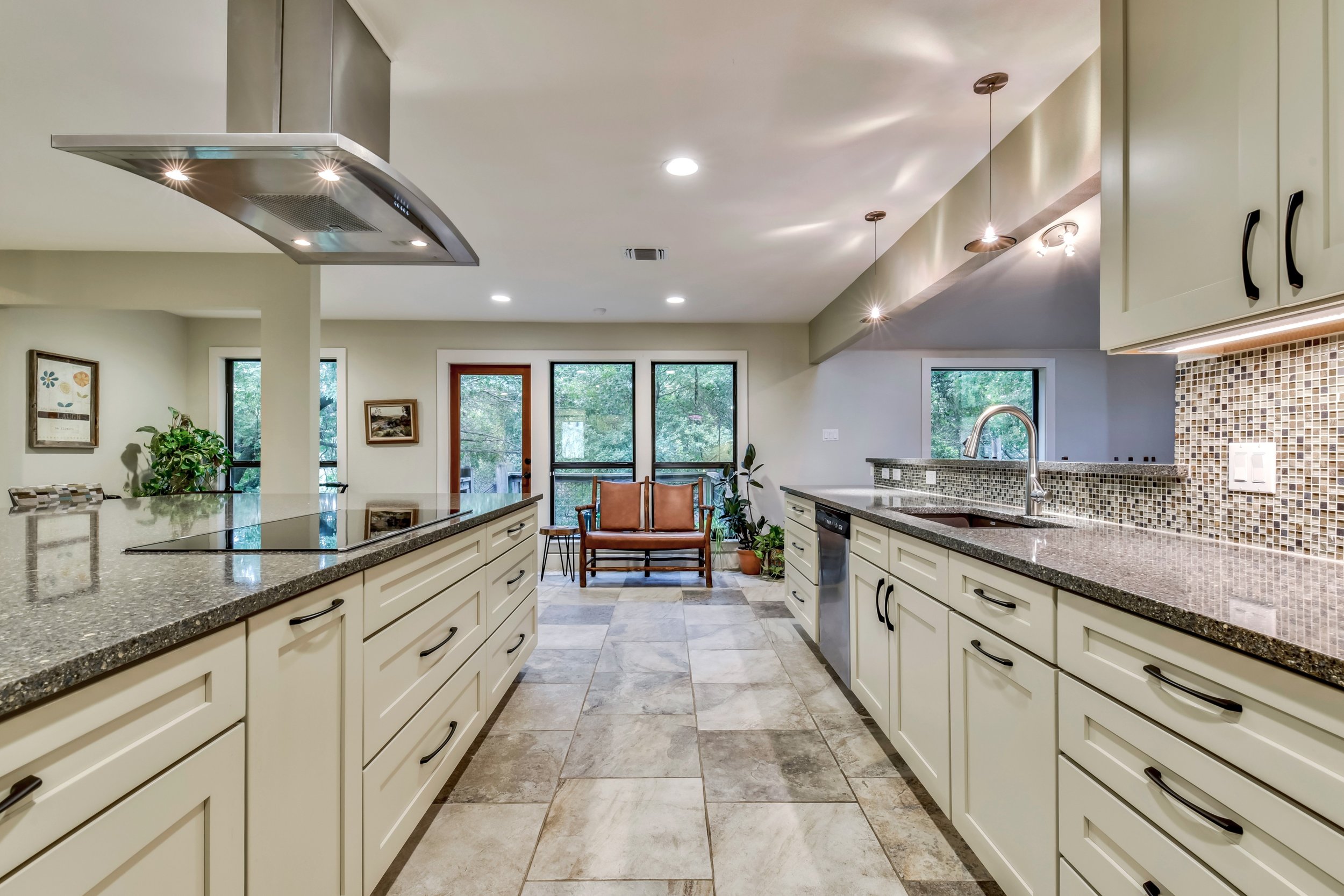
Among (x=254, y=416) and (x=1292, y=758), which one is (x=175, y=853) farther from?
(x=254, y=416)

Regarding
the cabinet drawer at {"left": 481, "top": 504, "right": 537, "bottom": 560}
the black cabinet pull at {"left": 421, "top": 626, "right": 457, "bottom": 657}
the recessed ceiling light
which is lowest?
the black cabinet pull at {"left": 421, "top": 626, "right": 457, "bottom": 657}

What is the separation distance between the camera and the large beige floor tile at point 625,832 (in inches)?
57.1

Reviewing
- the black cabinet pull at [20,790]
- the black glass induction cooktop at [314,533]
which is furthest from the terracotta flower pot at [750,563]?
the black cabinet pull at [20,790]

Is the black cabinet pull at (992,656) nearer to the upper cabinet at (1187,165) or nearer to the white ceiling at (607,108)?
the upper cabinet at (1187,165)

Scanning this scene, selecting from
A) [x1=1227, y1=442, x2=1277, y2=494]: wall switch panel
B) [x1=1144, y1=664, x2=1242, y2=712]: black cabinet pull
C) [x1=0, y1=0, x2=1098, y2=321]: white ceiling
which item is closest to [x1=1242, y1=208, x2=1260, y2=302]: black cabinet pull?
[x1=1227, y1=442, x2=1277, y2=494]: wall switch panel

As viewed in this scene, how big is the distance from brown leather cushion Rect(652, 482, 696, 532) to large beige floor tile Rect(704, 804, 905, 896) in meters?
3.25

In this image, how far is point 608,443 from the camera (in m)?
5.74

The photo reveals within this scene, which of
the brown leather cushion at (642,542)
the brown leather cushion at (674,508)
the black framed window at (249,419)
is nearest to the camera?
the brown leather cushion at (642,542)

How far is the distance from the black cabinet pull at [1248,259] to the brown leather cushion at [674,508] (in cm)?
408

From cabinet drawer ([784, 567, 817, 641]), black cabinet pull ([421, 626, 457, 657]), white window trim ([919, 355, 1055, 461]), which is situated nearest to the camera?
black cabinet pull ([421, 626, 457, 657])

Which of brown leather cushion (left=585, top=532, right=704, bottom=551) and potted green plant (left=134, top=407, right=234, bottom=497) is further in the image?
potted green plant (left=134, top=407, right=234, bottom=497)

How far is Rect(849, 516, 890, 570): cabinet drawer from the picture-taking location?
202 centimetres

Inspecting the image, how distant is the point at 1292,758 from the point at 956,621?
809 millimetres

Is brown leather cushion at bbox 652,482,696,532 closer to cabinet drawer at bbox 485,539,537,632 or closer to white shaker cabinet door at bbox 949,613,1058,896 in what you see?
cabinet drawer at bbox 485,539,537,632
